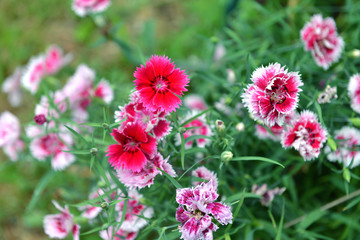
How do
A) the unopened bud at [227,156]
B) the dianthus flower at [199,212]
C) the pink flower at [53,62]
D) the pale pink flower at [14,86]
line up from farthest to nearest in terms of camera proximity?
the pale pink flower at [14,86]
the pink flower at [53,62]
the unopened bud at [227,156]
the dianthus flower at [199,212]

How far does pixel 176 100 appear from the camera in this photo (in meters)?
1.10

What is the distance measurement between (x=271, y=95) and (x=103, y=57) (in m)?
1.91

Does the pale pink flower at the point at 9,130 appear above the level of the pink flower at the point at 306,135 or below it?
above

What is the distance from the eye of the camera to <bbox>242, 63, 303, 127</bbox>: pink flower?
1.09 meters

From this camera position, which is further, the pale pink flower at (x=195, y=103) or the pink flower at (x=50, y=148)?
the pale pink flower at (x=195, y=103)

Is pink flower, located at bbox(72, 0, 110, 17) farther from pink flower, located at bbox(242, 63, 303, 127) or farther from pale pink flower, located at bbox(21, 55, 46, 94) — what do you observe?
pink flower, located at bbox(242, 63, 303, 127)

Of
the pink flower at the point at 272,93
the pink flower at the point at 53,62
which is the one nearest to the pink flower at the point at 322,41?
the pink flower at the point at 272,93

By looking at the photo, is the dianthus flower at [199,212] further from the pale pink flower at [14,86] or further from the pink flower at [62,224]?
the pale pink flower at [14,86]

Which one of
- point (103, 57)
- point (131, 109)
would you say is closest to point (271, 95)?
point (131, 109)

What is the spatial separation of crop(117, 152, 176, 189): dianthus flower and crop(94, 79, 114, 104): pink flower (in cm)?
59

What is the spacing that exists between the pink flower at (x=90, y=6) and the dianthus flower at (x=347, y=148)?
1302 millimetres

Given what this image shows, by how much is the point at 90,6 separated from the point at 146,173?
1.13 m

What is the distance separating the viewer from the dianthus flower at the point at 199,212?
1.05 meters

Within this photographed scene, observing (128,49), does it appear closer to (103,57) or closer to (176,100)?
(103,57)
